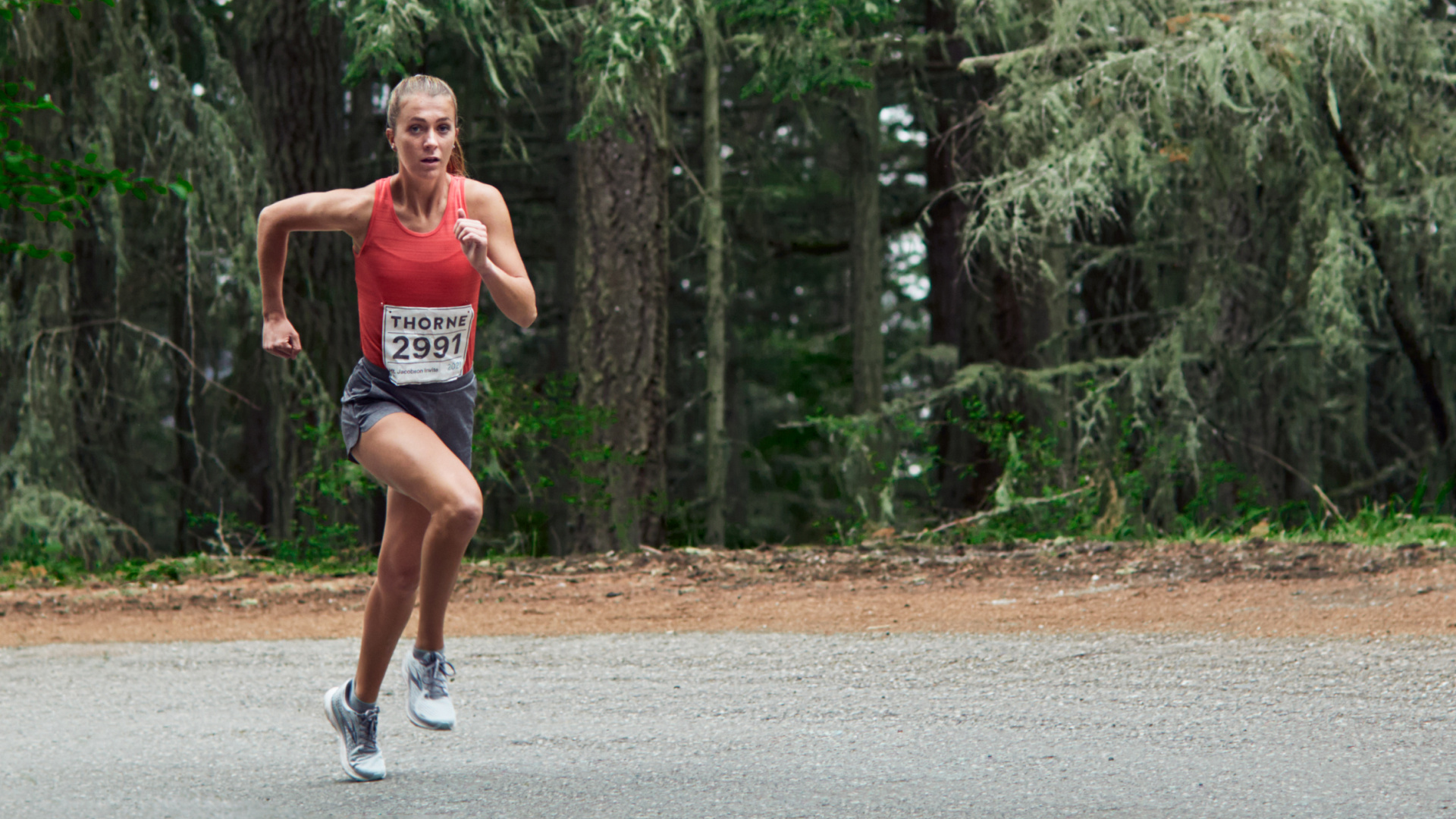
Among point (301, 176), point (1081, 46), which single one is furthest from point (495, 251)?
point (301, 176)

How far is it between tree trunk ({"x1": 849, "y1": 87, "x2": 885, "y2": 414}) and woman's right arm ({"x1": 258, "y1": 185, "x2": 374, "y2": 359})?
15.5m

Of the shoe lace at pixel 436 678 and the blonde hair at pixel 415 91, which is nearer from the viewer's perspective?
the blonde hair at pixel 415 91

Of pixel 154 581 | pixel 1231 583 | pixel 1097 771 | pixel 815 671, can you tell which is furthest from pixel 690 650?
pixel 154 581

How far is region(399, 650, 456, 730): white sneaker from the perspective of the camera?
14.3ft

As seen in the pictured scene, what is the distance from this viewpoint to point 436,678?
4426 mm

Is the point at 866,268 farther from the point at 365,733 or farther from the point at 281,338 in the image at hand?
the point at 281,338

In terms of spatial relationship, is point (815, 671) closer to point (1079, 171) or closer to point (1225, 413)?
point (1079, 171)

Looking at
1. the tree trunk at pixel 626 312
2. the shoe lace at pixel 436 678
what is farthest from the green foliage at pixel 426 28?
the shoe lace at pixel 436 678

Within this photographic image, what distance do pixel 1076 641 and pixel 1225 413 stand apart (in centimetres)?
658

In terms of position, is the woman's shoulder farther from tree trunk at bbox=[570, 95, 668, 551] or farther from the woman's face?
tree trunk at bbox=[570, 95, 668, 551]

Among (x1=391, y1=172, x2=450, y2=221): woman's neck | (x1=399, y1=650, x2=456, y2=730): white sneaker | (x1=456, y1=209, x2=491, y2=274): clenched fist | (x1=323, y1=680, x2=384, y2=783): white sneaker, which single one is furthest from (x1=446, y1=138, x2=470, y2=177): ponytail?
(x1=323, y1=680, x2=384, y2=783): white sneaker

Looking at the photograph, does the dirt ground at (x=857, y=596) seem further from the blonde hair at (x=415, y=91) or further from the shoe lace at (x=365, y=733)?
the blonde hair at (x=415, y=91)

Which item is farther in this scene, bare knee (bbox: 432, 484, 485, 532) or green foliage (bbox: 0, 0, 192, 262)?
green foliage (bbox: 0, 0, 192, 262)

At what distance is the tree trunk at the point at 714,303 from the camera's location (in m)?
16.8
